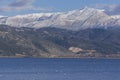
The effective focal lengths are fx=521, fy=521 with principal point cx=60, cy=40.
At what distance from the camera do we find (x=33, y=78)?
16725 centimetres

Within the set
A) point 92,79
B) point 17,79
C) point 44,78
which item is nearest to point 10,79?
point 17,79

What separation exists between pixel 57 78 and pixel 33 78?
861 centimetres

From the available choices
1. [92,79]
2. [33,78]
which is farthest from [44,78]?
[92,79]

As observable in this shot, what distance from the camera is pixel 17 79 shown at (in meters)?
162

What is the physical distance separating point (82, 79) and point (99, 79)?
583 cm

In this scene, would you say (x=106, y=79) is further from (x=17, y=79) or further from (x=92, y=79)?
(x=17, y=79)

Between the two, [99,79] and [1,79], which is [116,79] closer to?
[99,79]

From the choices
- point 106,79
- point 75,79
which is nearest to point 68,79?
point 75,79

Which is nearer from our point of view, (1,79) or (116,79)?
(1,79)

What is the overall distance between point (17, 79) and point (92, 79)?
2411 cm

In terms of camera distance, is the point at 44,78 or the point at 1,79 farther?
the point at 44,78

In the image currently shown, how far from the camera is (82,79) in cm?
16625

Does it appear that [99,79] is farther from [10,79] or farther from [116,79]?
[10,79]

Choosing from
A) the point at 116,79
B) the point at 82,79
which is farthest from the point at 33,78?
the point at 116,79
